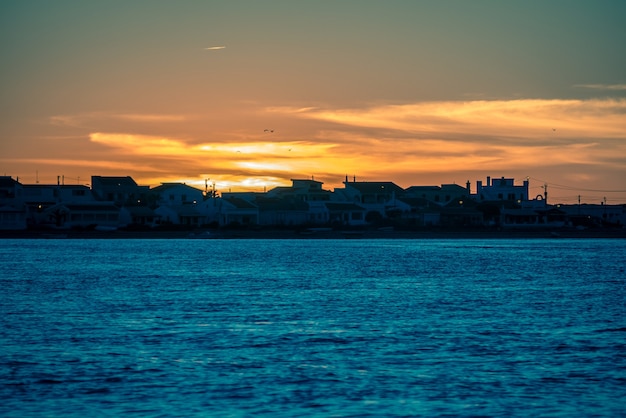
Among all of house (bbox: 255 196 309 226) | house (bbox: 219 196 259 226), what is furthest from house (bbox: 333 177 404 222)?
house (bbox: 219 196 259 226)

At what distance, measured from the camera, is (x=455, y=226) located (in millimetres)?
136250

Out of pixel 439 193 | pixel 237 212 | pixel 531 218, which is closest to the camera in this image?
pixel 237 212

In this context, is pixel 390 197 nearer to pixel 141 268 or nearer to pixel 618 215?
pixel 618 215

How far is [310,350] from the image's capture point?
2334 cm

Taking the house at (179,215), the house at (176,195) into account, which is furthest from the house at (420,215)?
the house at (176,195)

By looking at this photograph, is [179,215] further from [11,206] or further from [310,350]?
[310,350]

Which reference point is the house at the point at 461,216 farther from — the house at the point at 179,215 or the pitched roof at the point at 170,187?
the pitched roof at the point at 170,187

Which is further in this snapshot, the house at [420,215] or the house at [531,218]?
the house at [531,218]

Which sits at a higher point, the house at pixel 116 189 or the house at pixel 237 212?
the house at pixel 116 189

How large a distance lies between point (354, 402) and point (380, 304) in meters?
19.2

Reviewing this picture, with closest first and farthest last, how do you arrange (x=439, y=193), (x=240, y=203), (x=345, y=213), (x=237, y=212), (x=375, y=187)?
(x=237, y=212) < (x=240, y=203) < (x=345, y=213) < (x=375, y=187) < (x=439, y=193)

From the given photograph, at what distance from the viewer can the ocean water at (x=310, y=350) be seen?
687 inches

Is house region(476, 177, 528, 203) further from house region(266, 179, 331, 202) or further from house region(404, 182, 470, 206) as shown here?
house region(266, 179, 331, 202)

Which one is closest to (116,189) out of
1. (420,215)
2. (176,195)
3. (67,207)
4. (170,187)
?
(170,187)
